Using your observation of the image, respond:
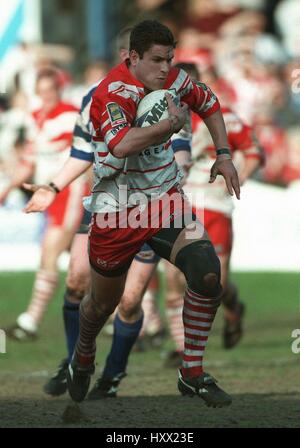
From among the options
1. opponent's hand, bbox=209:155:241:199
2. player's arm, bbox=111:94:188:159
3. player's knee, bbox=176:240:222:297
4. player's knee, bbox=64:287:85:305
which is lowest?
player's knee, bbox=64:287:85:305

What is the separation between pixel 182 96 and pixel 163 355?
4383 mm

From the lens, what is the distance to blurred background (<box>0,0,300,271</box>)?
711 inches

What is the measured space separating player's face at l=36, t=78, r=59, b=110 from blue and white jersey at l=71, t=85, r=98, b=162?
14.5 feet

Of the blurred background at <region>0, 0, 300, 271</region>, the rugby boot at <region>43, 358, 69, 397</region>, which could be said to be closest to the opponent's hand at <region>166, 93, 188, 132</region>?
the rugby boot at <region>43, 358, 69, 397</region>

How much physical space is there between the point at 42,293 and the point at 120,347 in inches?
147

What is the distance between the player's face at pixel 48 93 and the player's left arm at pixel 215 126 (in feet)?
18.3

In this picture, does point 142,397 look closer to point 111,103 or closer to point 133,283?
point 133,283

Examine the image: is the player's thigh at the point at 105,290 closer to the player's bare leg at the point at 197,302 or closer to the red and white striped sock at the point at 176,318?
the player's bare leg at the point at 197,302

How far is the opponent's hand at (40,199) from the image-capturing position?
897 centimetres

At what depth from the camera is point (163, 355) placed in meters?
12.1

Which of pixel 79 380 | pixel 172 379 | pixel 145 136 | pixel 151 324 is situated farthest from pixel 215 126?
pixel 151 324

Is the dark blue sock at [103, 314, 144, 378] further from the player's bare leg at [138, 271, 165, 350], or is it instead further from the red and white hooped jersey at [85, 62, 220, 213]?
the player's bare leg at [138, 271, 165, 350]

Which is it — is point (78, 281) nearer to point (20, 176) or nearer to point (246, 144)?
point (246, 144)
